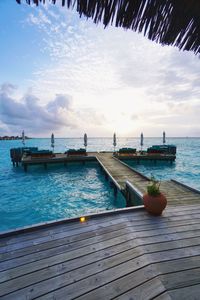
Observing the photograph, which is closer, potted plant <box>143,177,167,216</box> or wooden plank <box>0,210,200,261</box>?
wooden plank <box>0,210,200,261</box>

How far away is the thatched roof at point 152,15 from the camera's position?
183 cm

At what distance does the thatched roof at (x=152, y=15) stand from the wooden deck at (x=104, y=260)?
333 cm

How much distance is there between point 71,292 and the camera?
2176mm

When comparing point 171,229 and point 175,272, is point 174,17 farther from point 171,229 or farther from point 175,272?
point 171,229

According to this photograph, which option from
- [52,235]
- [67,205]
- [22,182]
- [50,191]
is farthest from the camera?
[22,182]

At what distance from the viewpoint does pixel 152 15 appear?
1987 millimetres

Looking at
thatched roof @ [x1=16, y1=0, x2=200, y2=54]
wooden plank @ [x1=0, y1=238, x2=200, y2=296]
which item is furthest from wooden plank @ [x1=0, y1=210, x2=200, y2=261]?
thatched roof @ [x1=16, y1=0, x2=200, y2=54]

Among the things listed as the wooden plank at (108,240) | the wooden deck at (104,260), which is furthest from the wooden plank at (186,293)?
the wooden plank at (108,240)

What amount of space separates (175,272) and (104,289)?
111 centimetres

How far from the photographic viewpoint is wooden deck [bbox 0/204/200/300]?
2.20 meters

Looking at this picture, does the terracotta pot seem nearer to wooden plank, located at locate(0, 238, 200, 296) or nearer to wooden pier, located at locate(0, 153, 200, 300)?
wooden pier, located at locate(0, 153, 200, 300)

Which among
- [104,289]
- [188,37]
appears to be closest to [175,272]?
[104,289]

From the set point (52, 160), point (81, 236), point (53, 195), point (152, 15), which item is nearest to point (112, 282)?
point (81, 236)

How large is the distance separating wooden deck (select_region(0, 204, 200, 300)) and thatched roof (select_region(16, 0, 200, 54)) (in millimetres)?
3325
